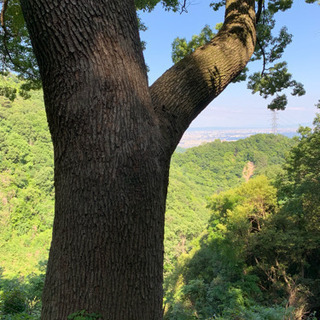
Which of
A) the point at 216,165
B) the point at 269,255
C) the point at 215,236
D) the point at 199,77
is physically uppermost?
the point at 216,165

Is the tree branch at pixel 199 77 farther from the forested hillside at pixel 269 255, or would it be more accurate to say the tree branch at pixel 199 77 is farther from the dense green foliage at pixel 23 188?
the dense green foliage at pixel 23 188

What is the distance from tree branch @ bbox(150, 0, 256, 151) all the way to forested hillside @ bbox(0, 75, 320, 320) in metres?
4.13

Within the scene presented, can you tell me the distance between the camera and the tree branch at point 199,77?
1.37m

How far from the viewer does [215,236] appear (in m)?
19.3

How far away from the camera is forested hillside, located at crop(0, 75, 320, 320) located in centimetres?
862

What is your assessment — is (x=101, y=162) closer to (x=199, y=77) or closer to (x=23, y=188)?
(x=199, y=77)

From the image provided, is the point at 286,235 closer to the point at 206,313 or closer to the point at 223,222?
the point at 206,313

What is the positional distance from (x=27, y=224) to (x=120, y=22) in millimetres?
49371

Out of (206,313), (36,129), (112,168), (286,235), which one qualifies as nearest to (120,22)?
(112,168)

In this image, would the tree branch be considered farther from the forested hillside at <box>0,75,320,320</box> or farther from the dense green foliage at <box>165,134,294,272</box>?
the dense green foliage at <box>165,134,294,272</box>

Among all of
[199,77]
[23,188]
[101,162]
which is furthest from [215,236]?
[23,188]

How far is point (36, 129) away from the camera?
55.8 meters

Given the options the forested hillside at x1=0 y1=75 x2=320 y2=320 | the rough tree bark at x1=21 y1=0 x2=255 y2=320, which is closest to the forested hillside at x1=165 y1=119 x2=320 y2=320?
the forested hillside at x1=0 y1=75 x2=320 y2=320

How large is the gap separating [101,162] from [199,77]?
92 centimetres
